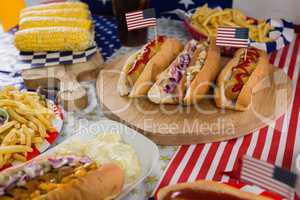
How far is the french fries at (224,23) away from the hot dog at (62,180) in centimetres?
108

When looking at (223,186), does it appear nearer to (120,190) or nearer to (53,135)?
(120,190)

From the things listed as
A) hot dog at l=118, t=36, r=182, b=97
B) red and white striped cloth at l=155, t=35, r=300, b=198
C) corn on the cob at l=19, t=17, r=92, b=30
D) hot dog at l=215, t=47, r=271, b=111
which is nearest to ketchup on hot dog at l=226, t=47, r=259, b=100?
hot dog at l=215, t=47, r=271, b=111

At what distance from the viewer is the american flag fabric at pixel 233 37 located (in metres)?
1.59

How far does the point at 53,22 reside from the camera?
1.96 m

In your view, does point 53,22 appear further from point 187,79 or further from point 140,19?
point 187,79

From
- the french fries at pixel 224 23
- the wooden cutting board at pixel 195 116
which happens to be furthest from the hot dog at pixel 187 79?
the french fries at pixel 224 23

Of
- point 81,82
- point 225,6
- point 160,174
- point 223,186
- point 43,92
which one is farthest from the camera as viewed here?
point 225,6

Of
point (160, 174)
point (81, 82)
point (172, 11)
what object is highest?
point (172, 11)

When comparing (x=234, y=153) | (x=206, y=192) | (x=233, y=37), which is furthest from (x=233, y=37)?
(x=206, y=192)

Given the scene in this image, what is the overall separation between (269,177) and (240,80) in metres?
0.66

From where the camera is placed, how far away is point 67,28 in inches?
74.7

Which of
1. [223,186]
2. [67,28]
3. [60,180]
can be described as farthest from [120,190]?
[67,28]

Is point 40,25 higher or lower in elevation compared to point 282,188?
higher

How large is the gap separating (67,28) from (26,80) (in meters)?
0.33
